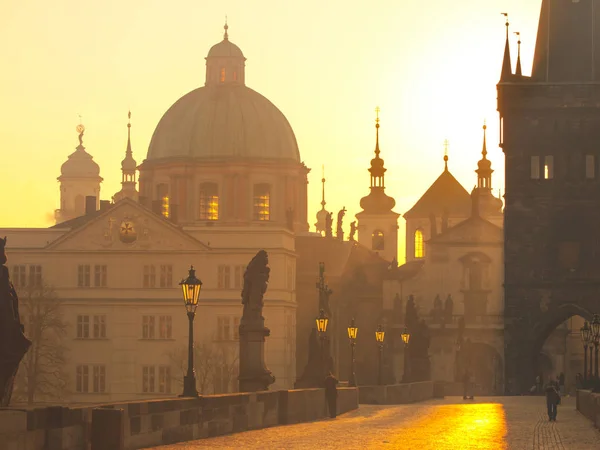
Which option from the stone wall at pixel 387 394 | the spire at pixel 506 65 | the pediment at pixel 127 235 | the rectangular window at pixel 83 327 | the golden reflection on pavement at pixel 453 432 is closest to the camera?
the golden reflection on pavement at pixel 453 432

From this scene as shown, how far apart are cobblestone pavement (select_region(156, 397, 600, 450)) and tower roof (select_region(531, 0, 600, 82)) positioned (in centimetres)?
5453

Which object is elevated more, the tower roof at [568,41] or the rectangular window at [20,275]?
the tower roof at [568,41]

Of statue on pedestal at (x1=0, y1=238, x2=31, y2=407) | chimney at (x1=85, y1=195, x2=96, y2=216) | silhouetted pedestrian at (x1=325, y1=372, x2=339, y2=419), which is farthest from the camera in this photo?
chimney at (x1=85, y1=195, x2=96, y2=216)

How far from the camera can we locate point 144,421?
101 ft

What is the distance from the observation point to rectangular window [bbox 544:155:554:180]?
105500 millimetres

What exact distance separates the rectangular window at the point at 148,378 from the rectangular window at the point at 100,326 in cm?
378

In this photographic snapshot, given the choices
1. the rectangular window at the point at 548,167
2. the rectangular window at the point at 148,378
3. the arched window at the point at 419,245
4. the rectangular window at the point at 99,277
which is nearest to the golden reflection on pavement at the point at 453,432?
the rectangular window at the point at 548,167

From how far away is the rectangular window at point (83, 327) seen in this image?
113m

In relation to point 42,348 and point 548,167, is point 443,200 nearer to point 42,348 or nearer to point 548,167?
point 548,167

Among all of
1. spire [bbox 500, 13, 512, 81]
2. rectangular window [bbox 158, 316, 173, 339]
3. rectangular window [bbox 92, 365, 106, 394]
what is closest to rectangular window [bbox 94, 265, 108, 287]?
rectangular window [bbox 158, 316, 173, 339]

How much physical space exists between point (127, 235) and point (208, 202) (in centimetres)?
1568

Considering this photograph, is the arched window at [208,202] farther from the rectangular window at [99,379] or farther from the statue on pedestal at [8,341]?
the statue on pedestal at [8,341]

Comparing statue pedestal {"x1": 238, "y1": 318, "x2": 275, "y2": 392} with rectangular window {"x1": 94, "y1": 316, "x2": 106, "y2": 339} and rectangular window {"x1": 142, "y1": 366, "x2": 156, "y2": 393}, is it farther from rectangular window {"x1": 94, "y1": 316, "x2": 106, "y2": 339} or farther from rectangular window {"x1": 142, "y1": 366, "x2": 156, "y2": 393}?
rectangular window {"x1": 94, "y1": 316, "x2": 106, "y2": 339}

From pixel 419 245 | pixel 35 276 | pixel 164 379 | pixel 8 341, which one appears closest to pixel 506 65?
pixel 164 379
